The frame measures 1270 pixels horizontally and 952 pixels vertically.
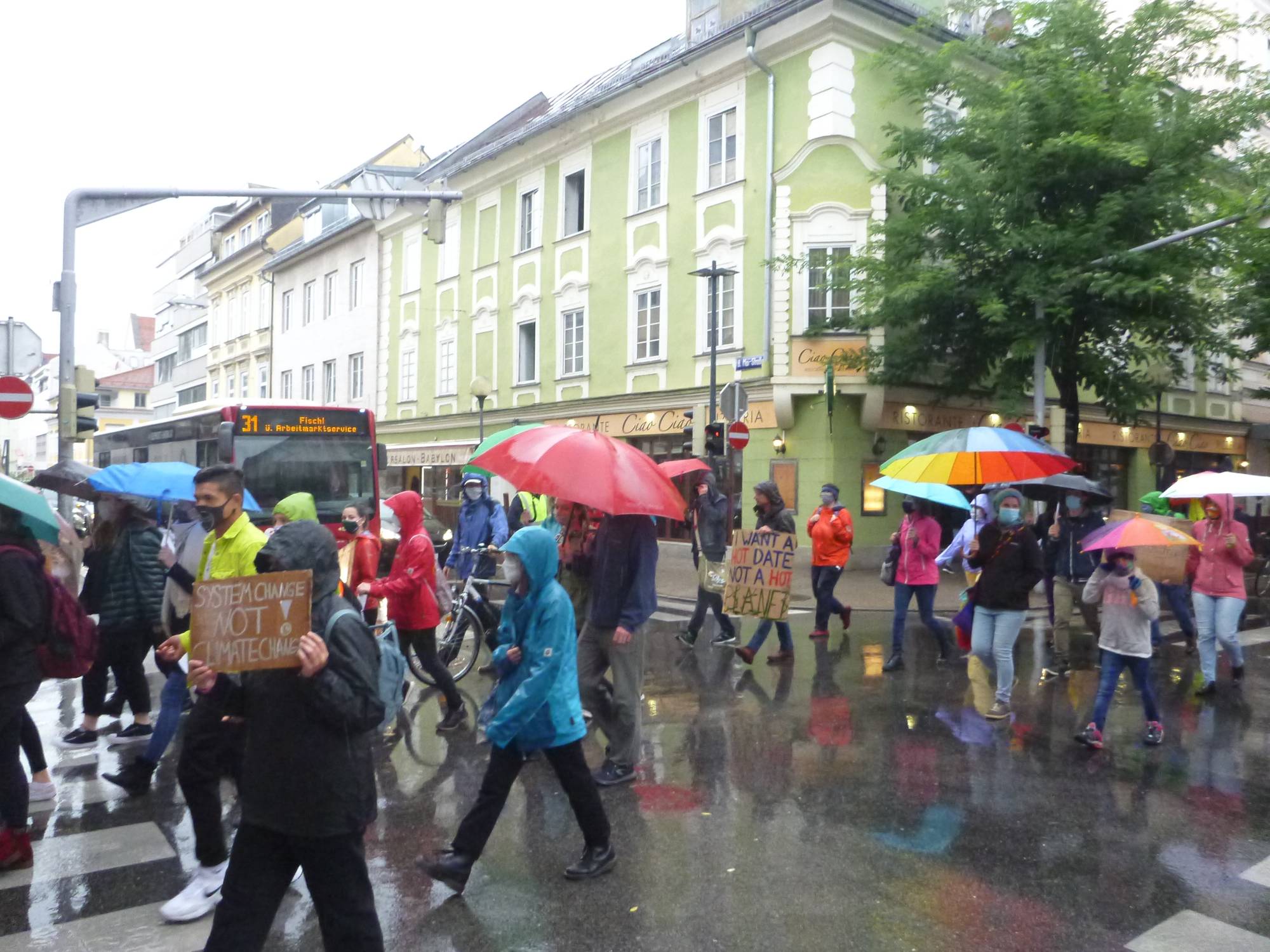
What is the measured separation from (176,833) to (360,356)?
3153 cm

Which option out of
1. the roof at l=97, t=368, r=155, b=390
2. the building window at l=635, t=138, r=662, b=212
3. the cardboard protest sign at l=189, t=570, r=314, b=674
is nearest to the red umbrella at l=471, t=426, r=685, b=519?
the cardboard protest sign at l=189, t=570, r=314, b=674

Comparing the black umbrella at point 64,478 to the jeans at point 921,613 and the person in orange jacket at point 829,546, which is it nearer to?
the person in orange jacket at point 829,546

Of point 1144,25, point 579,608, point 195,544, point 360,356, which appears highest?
point 1144,25

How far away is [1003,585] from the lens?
25.0 feet

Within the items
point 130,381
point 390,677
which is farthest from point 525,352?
point 130,381

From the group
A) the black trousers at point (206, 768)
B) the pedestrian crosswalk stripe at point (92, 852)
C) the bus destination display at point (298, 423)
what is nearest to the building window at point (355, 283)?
the bus destination display at point (298, 423)

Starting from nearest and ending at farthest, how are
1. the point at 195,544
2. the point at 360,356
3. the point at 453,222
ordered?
the point at 195,544, the point at 453,222, the point at 360,356

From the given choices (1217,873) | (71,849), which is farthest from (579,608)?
(1217,873)

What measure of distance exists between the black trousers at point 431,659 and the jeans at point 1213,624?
6344 mm

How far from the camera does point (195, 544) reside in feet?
19.0

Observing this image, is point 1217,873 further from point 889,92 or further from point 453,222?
point 453,222

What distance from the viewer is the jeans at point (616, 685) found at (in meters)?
6.03

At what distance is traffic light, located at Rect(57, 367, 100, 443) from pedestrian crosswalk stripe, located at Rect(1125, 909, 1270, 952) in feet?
39.7

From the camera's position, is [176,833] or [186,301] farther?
[186,301]
